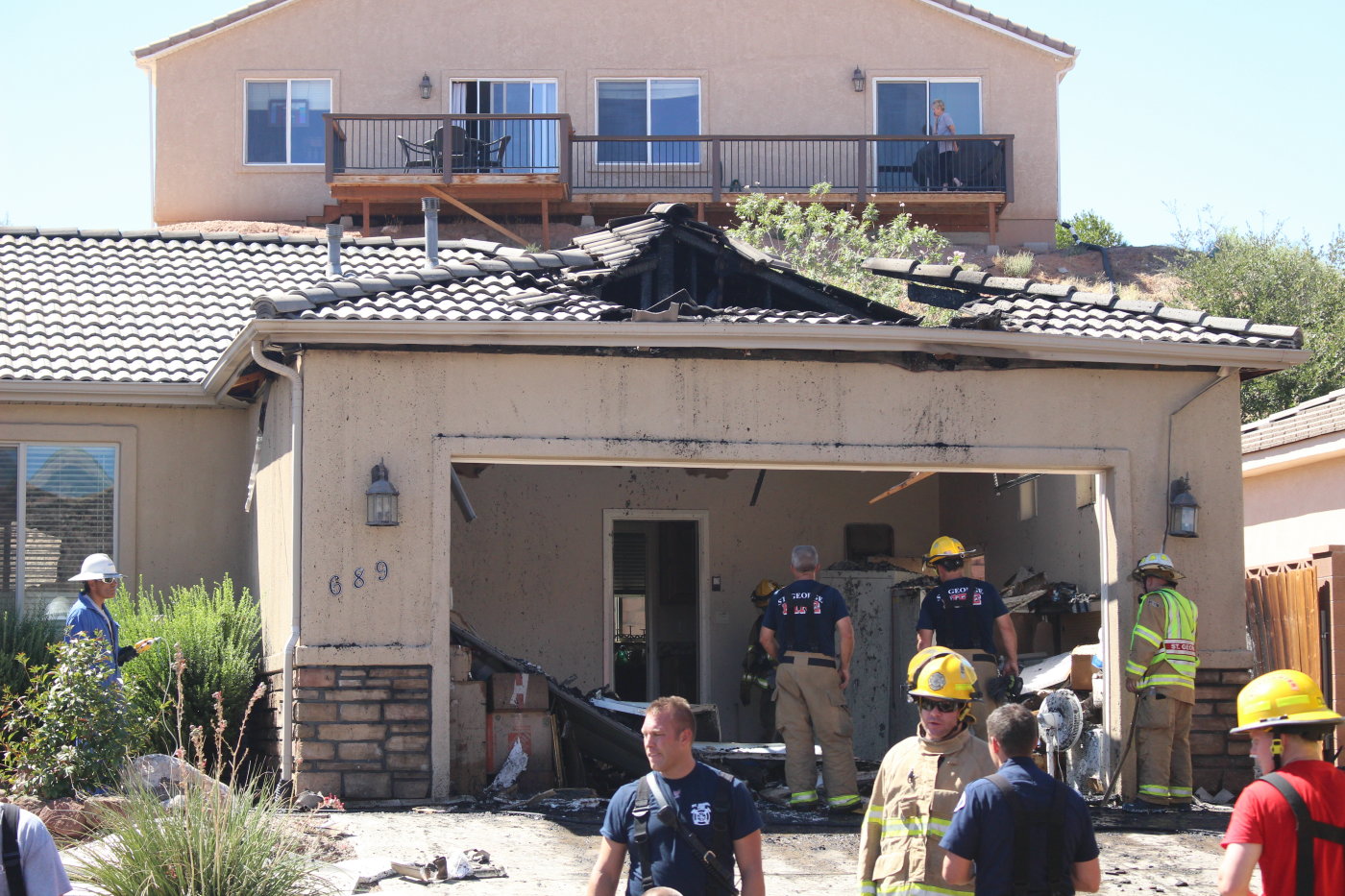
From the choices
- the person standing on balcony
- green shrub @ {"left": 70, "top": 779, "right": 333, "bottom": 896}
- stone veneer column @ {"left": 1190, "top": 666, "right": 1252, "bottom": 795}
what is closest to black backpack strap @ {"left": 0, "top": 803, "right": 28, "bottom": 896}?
green shrub @ {"left": 70, "top": 779, "right": 333, "bottom": 896}

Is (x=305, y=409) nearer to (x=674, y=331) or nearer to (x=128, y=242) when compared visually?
(x=674, y=331)

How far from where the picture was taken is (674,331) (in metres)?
10.4

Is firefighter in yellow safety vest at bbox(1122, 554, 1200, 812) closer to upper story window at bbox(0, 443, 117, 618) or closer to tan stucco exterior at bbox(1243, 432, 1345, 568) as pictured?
tan stucco exterior at bbox(1243, 432, 1345, 568)

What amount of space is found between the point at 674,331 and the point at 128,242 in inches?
318

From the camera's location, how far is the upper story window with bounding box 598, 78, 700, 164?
27.5 meters

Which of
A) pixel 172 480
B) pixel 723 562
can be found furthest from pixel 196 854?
pixel 723 562

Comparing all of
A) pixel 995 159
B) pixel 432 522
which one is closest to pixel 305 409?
pixel 432 522

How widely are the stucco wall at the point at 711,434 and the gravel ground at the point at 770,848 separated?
61.7 inches

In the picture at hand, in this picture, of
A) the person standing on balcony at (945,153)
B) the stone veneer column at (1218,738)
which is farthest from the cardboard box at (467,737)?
the person standing on balcony at (945,153)

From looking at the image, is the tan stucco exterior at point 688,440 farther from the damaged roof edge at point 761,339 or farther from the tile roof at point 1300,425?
the tile roof at point 1300,425

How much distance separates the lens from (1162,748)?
34.3 ft

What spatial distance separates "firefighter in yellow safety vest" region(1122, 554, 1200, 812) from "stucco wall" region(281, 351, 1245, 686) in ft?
1.74

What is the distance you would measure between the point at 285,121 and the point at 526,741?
64.3 feet

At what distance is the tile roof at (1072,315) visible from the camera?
36.4ft
